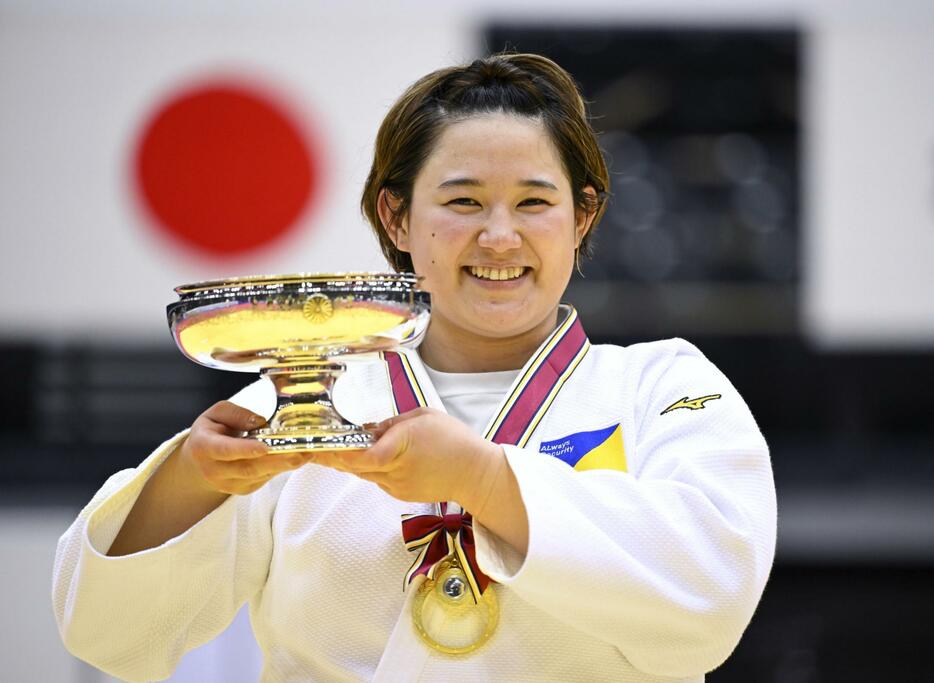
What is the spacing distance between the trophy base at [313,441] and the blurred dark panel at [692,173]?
159 inches

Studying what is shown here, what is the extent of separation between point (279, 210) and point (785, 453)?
2.25 meters

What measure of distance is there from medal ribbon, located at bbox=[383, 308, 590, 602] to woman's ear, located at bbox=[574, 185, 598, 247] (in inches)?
4.3

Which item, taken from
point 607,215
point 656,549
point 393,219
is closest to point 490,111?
point 393,219

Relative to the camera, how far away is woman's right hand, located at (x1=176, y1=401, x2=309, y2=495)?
131cm

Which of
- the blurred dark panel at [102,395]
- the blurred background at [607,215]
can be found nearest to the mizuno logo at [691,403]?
the blurred background at [607,215]

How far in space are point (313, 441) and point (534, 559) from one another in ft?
0.84

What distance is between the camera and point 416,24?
5355 millimetres

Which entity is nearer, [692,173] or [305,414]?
[305,414]

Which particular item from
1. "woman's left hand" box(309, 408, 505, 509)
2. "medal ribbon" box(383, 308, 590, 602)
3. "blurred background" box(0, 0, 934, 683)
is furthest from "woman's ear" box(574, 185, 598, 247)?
"blurred background" box(0, 0, 934, 683)

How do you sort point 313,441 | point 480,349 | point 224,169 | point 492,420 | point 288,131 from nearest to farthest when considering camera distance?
point 313,441 < point 492,420 < point 480,349 < point 224,169 < point 288,131

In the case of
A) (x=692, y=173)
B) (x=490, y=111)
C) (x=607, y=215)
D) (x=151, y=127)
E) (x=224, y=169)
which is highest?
(x=490, y=111)

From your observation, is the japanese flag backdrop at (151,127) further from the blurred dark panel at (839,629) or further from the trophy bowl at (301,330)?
the trophy bowl at (301,330)

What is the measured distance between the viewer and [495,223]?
1563 millimetres

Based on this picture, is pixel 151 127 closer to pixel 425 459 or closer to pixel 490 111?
pixel 490 111
